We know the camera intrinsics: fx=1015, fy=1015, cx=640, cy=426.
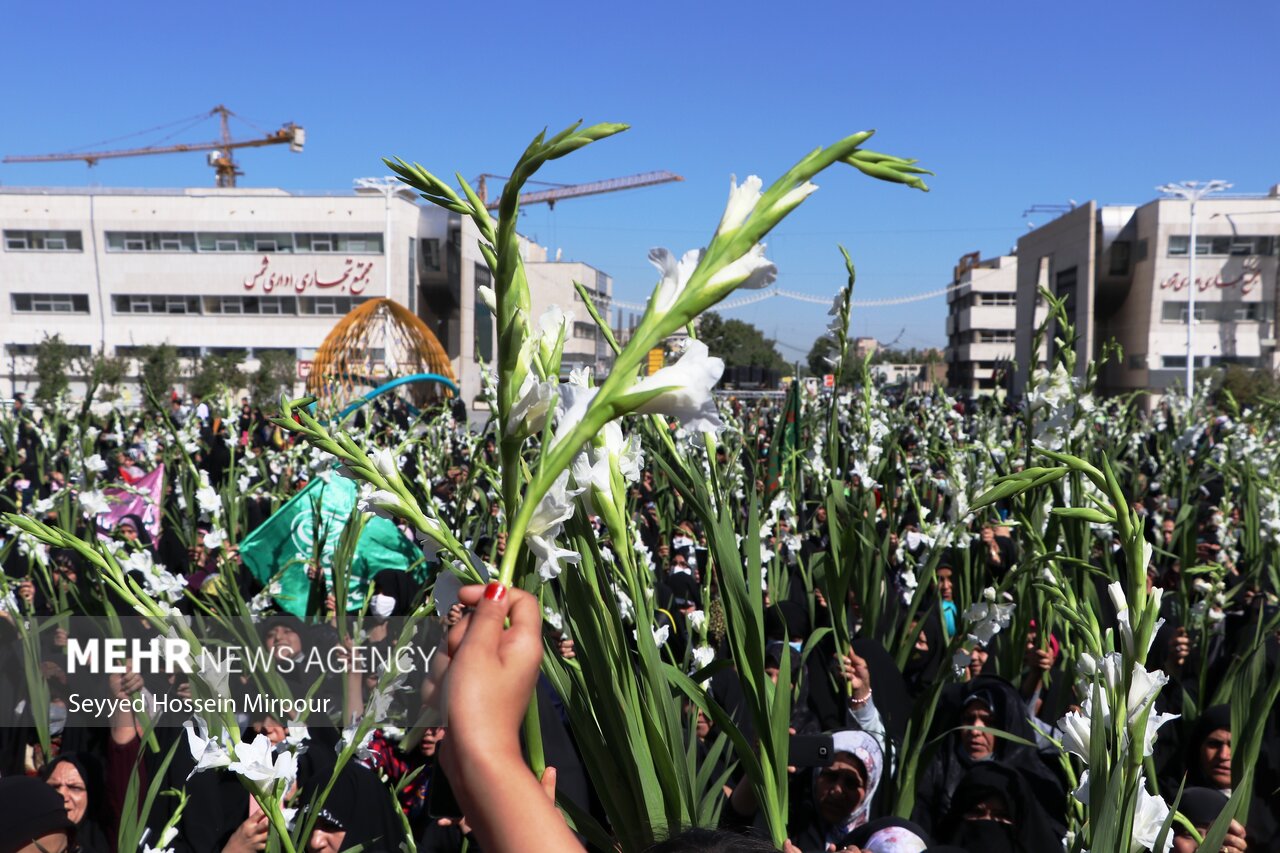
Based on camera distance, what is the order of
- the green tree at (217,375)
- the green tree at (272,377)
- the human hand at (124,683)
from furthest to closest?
the green tree at (272,377) → the green tree at (217,375) → the human hand at (124,683)

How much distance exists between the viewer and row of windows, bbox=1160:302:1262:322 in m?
45.8

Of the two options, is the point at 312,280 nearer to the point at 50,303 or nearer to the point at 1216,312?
the point at 50,303

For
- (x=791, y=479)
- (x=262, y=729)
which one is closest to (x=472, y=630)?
(x=262, y=729)

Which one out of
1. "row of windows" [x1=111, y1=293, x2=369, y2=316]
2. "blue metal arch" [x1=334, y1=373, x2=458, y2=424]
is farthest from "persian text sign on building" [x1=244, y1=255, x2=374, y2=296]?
"blue metal arch" [x1=334, y1=373, x2=458, y2=424]

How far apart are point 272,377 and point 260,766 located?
124 feet

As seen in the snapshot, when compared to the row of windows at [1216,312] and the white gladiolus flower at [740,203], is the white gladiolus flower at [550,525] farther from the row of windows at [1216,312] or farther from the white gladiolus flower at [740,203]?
the row of windows at [1216,312]

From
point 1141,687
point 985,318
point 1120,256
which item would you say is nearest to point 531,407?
point 1141,687

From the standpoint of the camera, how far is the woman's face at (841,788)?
3262 millimetres

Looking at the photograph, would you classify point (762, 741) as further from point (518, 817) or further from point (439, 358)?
point (439, 358)

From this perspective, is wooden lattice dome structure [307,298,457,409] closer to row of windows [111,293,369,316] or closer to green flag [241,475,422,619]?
green flag [241,475,422,619]

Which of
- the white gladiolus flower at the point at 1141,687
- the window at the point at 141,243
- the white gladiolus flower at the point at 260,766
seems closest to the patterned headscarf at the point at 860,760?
the white gladiolus flower at the point at 1141,687

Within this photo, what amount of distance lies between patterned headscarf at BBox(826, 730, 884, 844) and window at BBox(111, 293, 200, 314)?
4757cm

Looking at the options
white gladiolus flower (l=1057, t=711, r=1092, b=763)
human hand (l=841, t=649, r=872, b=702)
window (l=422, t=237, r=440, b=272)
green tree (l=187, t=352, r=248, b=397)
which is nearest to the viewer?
white gladiolus flower (l=1057, t=711, r=1092, b=763)

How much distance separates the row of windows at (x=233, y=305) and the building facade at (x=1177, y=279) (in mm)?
30535
